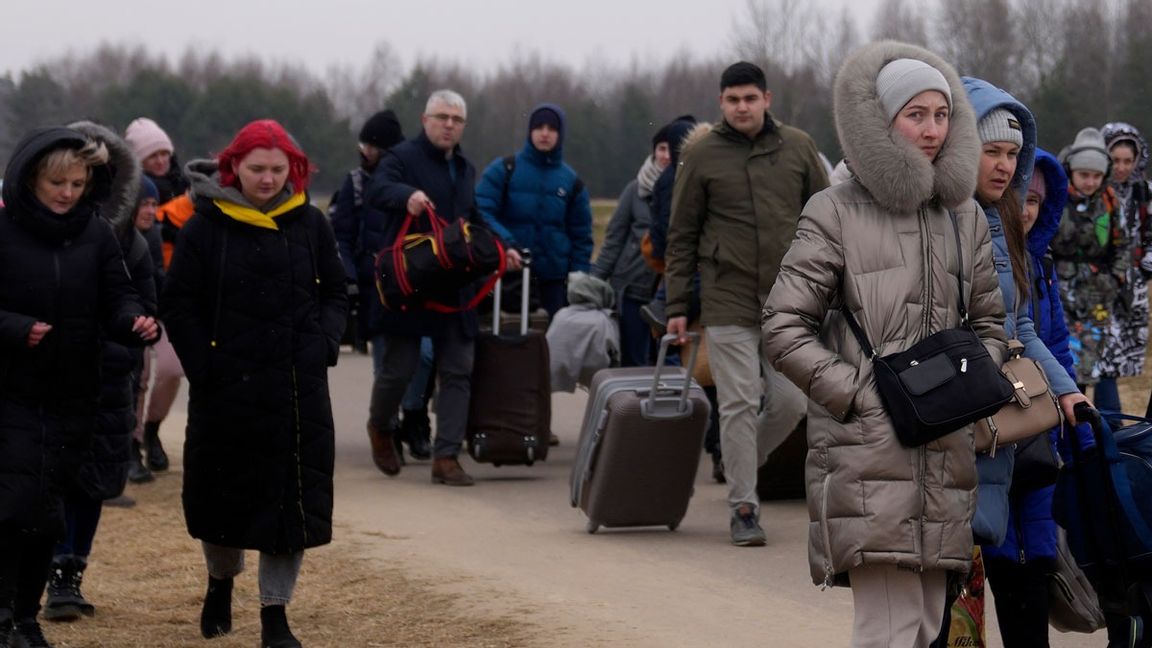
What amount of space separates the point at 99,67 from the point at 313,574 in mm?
75051

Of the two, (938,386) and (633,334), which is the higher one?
(938,386)

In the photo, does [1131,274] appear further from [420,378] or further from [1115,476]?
[1115,476]

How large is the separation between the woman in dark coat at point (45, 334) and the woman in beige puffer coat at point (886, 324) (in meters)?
2.71

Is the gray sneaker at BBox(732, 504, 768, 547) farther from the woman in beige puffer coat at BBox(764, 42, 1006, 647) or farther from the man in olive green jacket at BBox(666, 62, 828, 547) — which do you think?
the woman in beige puffer coat at BBox(764, 42, 1006, 647)

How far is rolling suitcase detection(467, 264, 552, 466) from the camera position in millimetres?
11078

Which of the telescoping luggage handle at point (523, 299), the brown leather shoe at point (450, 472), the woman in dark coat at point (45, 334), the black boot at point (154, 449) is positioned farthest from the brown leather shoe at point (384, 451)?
the woman in dark coat at point (45, 334)

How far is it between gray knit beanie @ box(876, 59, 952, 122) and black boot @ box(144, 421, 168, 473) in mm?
7552

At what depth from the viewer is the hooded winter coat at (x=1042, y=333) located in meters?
5.72

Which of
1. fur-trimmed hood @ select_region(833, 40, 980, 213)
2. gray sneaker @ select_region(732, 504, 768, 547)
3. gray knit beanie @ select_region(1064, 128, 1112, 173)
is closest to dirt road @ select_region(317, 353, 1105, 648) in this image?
gray sneaker @ select_region(732, 504, 768, 547)

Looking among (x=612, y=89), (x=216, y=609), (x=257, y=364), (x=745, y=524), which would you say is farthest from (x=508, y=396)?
(x=612, y=89)

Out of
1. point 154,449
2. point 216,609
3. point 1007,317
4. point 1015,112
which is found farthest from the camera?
point 154,449

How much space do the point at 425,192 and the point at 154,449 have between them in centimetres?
254

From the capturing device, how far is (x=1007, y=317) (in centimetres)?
558

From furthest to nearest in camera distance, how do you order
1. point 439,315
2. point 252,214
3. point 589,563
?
point 439,315 → point 589,563 → point 252,214
